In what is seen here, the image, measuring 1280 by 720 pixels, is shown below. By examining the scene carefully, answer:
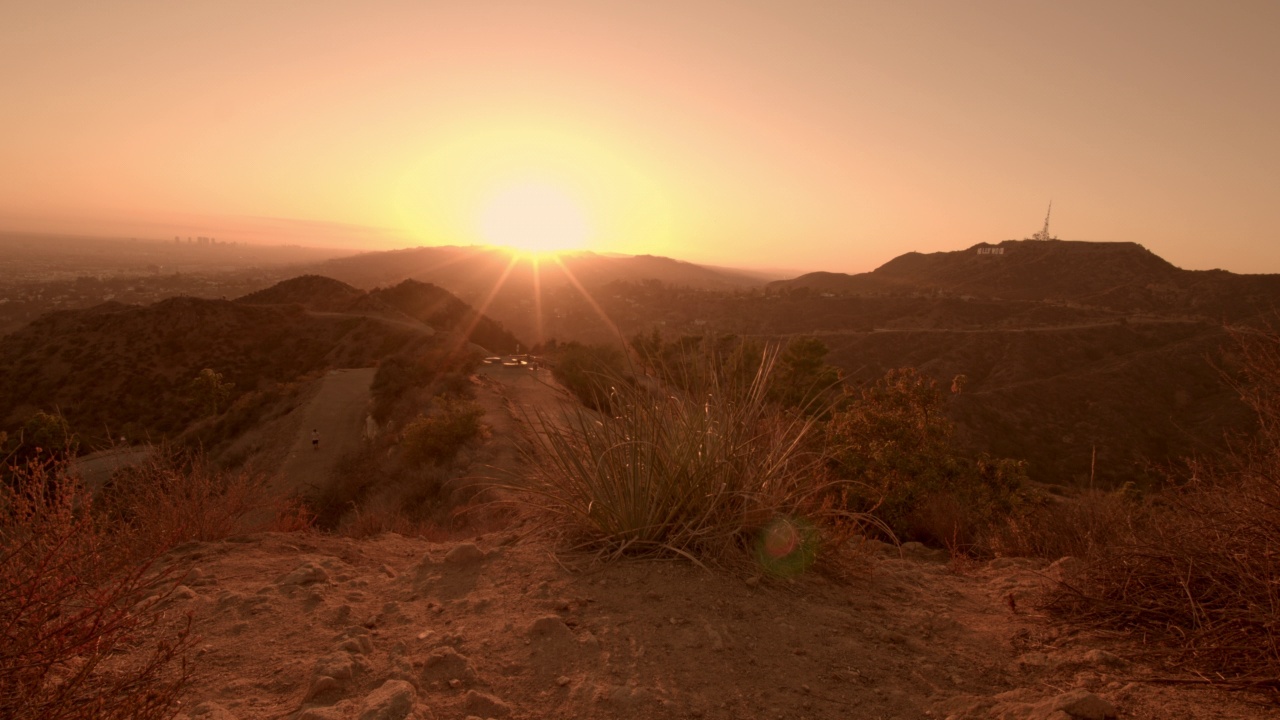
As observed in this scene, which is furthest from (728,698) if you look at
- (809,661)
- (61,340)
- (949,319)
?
(949,319)

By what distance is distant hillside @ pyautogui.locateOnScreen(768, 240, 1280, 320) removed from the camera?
59344 mm

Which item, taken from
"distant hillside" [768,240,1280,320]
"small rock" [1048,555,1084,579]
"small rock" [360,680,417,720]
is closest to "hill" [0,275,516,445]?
"small rock" [360,680,417,720]

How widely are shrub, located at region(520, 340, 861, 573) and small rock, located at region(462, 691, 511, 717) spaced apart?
152 cm

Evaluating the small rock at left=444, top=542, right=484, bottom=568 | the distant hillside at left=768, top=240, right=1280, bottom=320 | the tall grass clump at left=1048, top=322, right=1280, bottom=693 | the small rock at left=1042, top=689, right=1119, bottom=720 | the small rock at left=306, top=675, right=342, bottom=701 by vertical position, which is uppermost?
the distant hillside at left=768, top=240, right=1280, bottom=320

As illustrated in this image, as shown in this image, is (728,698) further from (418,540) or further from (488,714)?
(418,540)

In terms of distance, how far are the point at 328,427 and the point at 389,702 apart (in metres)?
23.2

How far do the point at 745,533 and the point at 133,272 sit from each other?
138m

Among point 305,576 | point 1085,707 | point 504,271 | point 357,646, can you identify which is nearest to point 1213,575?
point 1085,707

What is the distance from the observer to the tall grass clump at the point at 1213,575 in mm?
2783

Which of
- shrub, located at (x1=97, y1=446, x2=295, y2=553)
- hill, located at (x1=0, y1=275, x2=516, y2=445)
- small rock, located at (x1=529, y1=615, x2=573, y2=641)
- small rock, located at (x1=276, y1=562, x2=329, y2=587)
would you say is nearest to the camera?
small rock, located at (x1=529, y1=615, x2=573, y2=641)

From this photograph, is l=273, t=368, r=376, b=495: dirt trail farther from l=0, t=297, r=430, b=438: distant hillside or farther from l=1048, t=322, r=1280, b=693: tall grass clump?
l=1048, t=322, r=1280, b=693: tall grass clump

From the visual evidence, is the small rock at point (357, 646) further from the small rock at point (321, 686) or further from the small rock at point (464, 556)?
the small rock at point (464, 556)

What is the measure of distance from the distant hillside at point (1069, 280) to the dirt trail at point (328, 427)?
52235 mm

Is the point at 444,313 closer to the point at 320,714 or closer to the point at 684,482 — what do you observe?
the point at 684,482
